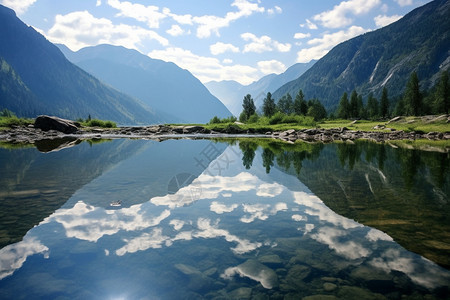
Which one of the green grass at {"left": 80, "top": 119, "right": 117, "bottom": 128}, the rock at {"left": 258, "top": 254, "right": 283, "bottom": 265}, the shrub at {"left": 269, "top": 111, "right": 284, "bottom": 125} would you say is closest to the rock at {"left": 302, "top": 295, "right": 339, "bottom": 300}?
the rock at {"left": 258, "top": 254, "right": 283, "bottom": 265}

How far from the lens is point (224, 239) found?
332 inches

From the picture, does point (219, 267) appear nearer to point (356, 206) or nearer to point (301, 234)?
point (301, 234)

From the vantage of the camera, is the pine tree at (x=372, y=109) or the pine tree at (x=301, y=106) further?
the pine tree at (x=372, y=109)

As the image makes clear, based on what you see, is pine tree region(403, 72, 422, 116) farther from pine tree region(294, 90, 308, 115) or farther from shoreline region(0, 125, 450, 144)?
shoreline region(0, 125, 450, 144)

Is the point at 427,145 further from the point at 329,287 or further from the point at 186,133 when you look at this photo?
the point at 186,133

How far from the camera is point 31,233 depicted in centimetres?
855

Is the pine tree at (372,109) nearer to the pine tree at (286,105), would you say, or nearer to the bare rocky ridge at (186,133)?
the pine tree at (286,105)

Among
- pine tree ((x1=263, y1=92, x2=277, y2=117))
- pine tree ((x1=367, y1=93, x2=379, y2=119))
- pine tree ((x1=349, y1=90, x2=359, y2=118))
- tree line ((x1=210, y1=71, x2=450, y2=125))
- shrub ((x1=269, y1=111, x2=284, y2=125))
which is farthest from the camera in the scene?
pine tree ((x1=367, y1=93, x2=379, y2=119))

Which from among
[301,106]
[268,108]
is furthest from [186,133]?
[301,106]

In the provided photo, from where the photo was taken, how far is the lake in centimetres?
588

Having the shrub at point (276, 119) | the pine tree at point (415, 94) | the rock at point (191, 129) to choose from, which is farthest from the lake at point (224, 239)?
the pine tree at point (415, 94)

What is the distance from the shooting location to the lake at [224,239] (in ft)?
19.3

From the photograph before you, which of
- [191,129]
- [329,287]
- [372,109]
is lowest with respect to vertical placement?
[329,287]

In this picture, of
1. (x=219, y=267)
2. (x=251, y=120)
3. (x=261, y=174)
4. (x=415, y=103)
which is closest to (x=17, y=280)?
(x=219, y=267)
